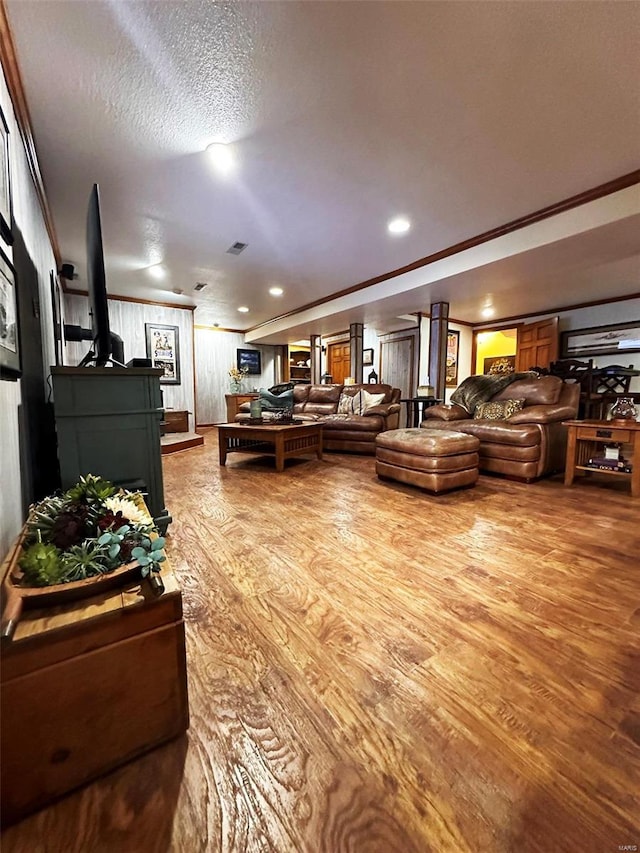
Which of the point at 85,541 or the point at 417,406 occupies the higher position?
the point at 417,406

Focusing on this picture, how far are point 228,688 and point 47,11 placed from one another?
262 centimetres

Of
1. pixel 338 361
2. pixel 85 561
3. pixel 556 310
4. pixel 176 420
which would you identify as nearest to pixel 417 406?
pixel 556 310

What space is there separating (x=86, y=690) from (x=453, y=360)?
776cm

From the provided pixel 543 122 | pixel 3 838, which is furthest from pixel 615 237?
pixel 3 838

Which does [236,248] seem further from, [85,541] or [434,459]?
[85,541]

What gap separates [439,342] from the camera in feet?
17.1

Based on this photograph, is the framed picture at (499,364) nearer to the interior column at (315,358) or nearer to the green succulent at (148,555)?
the interior column at (315,358)

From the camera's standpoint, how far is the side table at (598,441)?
9.17 ft

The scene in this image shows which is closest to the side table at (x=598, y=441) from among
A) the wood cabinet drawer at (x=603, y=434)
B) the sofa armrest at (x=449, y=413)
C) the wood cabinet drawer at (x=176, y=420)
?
the wood cabinet drawer at (x=603, y=434)

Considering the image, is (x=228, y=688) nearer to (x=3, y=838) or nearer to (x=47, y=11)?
(x=3, y=838)

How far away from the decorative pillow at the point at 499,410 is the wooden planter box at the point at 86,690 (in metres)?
3.74

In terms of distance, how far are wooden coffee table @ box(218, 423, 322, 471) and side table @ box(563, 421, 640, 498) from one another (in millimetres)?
2614

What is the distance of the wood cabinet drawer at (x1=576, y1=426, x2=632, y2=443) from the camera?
2828mm

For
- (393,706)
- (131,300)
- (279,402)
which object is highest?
(131,300)
